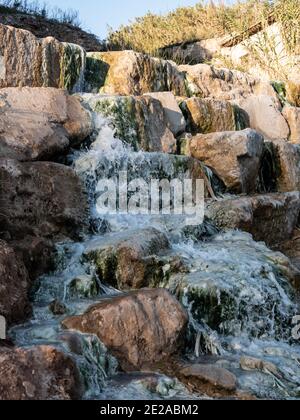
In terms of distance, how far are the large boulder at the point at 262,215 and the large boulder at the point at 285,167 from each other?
967 millimetres

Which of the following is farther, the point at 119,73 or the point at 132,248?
the point at 119,73

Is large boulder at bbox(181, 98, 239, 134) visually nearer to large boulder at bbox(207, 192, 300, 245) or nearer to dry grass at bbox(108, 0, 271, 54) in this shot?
large boulder at bbox(207, 192, 300, 245)

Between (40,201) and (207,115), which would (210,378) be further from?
(207,115)

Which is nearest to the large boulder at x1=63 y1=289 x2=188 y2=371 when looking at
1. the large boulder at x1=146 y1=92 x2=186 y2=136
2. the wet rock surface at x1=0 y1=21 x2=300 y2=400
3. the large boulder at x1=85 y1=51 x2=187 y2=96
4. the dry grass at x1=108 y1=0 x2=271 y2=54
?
the wet rock surface at x1=0 y1=21 x2=300 y2=400

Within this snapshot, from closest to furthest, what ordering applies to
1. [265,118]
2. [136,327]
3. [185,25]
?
[136,327] < [265,118] < [185,25]

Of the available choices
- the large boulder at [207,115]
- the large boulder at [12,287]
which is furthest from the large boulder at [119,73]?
the large boulder at [12,287]

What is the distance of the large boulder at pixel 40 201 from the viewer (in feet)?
15.7

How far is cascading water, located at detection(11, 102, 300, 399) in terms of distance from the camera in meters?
3.32

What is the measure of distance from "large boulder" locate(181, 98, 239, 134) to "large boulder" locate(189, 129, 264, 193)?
1.09 metres

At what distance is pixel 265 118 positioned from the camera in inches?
373

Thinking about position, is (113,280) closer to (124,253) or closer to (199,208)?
(124,253)

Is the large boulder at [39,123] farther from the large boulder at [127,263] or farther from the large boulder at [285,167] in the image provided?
the large boulder at [285,167]

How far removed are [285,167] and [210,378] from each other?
497cm

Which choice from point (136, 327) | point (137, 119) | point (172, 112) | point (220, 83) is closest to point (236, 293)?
point (136, 327)
